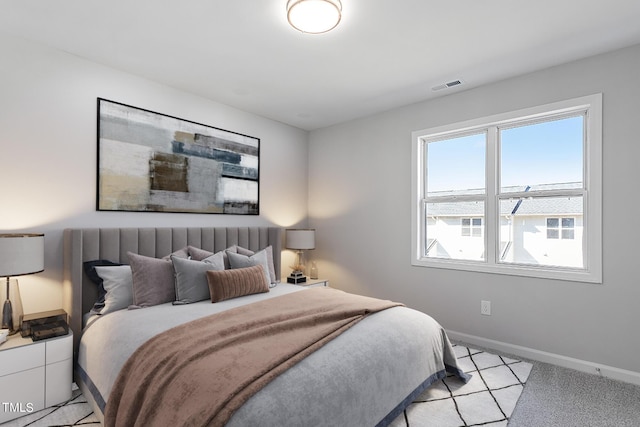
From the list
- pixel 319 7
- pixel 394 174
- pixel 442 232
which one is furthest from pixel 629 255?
pixel 319 7

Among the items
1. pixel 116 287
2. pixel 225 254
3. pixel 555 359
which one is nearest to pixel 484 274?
pixel 555 359

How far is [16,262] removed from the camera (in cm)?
204

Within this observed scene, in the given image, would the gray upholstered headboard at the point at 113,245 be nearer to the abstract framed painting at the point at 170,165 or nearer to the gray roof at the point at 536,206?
the abstract framed painting at the point at 170,165

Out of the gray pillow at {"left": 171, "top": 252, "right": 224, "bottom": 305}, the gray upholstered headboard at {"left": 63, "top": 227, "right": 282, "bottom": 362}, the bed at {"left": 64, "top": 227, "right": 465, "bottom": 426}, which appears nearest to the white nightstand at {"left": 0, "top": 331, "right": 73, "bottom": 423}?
the bed at {"left": 64, "top": 227, "right": 465, "bottom": 426}

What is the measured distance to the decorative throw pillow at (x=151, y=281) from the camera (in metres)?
2.48

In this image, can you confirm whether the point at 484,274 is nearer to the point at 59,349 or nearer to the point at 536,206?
the point at 536,206

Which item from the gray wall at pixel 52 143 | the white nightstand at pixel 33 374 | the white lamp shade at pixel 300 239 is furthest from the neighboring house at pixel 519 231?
the white nightstand at pixel 33 374

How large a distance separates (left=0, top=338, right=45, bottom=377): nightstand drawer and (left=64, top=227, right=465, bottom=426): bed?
0.25m

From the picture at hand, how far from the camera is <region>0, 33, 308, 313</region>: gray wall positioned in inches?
93.1

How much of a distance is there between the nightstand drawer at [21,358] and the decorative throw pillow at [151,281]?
1.89ft

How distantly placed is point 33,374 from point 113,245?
1008 mm

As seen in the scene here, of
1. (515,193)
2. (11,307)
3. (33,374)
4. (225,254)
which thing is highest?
(515,193)

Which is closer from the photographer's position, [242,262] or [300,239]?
[242,262]

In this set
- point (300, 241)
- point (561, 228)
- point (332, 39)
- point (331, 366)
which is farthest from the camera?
point (300, 241)
